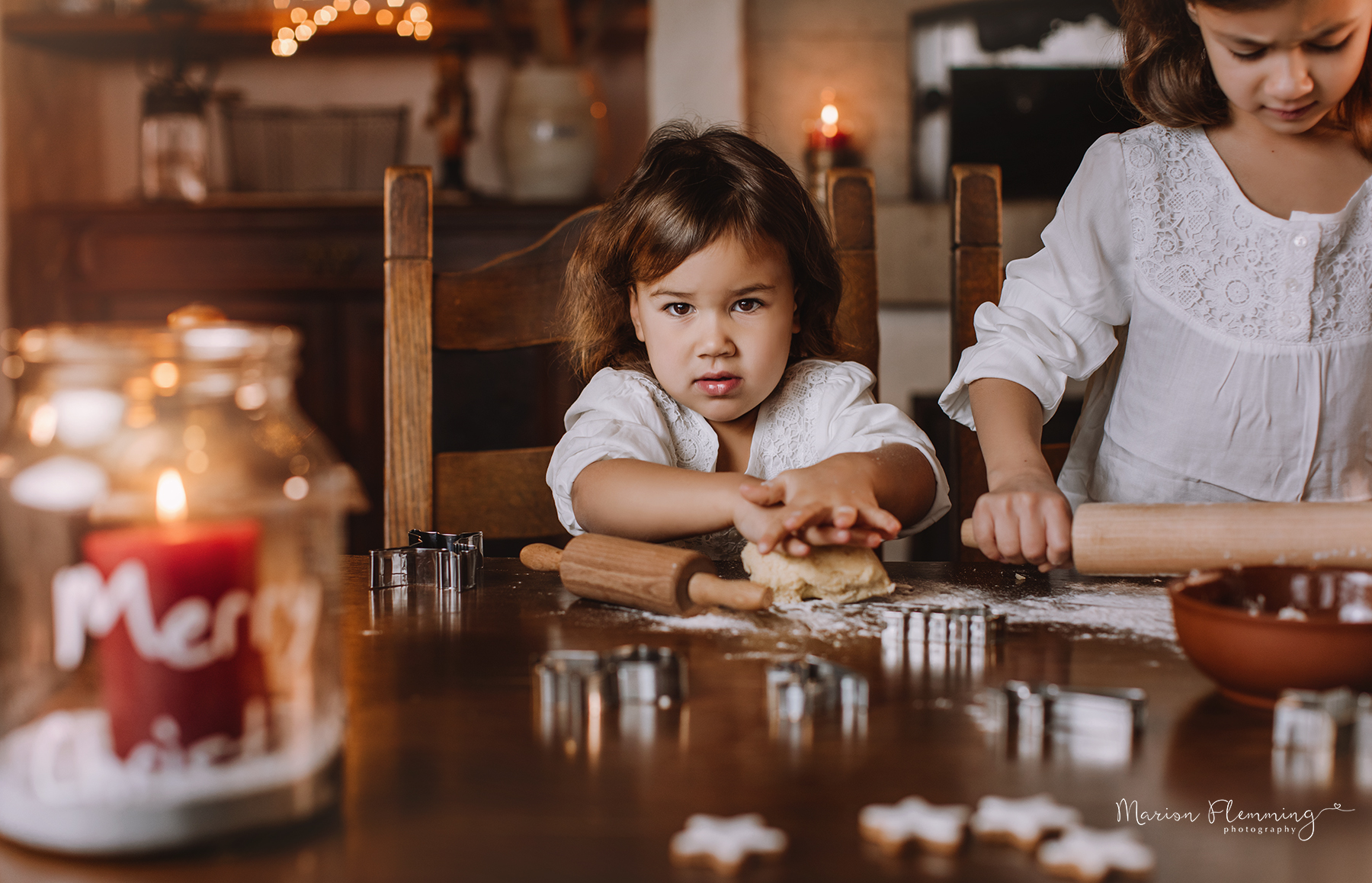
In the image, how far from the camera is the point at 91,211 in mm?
2439

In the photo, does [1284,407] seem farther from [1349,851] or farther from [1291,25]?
[1349,851]

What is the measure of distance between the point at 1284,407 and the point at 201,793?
3.69ft

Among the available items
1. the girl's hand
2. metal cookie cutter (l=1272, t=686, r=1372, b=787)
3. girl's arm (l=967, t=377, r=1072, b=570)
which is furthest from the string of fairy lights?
metal cookie cutter (l=1272, t=686, r=1372, b=787)

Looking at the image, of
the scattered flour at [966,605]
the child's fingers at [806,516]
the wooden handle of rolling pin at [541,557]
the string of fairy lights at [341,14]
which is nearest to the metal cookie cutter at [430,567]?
the wooden handle of rolling pin at [541,557]

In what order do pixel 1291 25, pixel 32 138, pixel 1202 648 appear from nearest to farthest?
1. pixel 1202 648
2. pixel 1291 25
3. pixel 32 138

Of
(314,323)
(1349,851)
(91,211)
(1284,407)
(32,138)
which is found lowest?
(1349,851)

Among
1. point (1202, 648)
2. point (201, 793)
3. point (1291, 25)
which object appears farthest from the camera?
point (1291, 25)

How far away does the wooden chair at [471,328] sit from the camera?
1158 millimetres

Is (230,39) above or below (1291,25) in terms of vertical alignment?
above

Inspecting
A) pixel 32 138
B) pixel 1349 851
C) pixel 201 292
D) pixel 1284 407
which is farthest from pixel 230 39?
pixel 1349 851

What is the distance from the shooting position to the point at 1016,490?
2.86 ft

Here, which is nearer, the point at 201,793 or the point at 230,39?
the point at 201,793

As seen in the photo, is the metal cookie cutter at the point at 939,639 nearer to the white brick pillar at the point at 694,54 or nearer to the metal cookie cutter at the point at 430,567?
the metal cookie cutter at the point at 430,567

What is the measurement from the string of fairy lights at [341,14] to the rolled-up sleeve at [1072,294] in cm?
181
